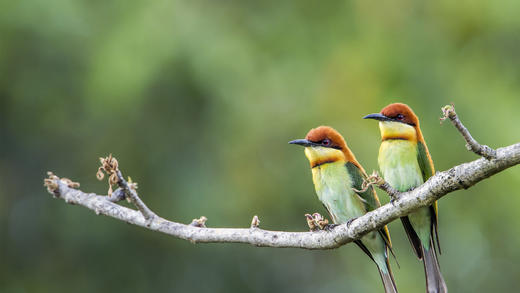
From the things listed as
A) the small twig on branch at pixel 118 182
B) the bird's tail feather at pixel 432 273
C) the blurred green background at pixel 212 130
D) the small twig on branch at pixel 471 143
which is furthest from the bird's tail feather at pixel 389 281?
the blurred green background at pixel 212 130

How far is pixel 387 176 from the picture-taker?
2840mm

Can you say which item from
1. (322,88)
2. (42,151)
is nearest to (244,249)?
(322,88)

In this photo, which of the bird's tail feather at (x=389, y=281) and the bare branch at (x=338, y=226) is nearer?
the bare branch at (x=338, y=226)

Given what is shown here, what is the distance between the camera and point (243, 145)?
6418 millimetres

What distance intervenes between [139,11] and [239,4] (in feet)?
4.47

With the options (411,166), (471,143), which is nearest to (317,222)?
(411,166)

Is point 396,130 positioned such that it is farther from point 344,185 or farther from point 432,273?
point 432,273

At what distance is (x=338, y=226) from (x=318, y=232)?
9cm

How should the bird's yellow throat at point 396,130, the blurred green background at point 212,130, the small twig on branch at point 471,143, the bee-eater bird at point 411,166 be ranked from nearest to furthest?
the small twig on branch at point 471,143 → the bee-eater bird at point 411,166 → the bird's yellow throat at point 396,130 → the blurred green background at point 212,130

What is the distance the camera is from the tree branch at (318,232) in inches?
70.4

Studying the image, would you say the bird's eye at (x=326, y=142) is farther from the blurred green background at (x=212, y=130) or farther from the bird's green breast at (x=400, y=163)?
the blurred green background at (x=212, y=130)

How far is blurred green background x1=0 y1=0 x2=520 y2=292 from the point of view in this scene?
6.16 meters

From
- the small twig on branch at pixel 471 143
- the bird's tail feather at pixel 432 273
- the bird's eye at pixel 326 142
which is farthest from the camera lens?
the bird's eye at pixel 326 142

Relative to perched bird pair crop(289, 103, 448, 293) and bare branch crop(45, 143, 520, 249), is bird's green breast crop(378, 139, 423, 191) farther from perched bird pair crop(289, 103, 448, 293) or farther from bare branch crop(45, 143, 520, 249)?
bare branch crop(45, 143, 520, 249)
